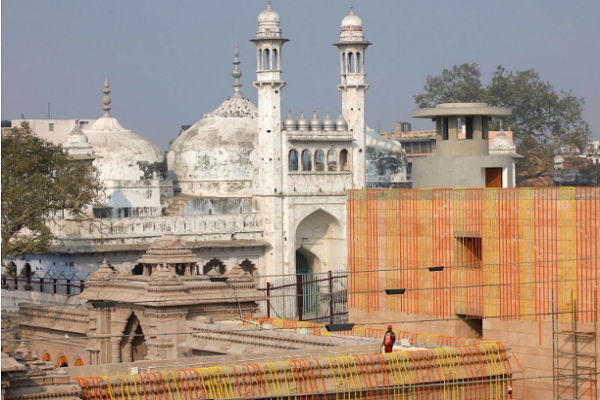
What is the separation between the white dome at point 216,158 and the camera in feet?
159

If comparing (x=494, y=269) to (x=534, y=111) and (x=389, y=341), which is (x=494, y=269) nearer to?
(x=389, y=341)

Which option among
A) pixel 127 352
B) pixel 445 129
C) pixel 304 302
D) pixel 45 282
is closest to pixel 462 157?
pixel 445 129

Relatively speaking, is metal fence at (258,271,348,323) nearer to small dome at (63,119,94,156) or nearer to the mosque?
the mosque

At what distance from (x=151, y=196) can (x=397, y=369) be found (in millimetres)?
27485

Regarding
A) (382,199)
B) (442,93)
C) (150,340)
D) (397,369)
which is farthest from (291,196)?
(442,93)

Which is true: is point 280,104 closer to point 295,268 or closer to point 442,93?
point 295,268

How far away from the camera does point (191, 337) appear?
25.0 m

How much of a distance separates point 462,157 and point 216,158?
20.3m

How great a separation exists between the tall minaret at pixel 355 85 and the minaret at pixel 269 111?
2810 mm

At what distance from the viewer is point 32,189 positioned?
3534 cm

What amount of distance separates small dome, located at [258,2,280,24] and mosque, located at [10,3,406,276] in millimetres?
32

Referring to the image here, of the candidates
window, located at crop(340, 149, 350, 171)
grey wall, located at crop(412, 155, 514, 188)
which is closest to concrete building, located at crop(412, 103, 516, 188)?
grey wall, located at crop(412, 155, 514, 188)

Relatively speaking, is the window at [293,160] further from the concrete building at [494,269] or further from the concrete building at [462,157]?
the concrete building at [462,157]

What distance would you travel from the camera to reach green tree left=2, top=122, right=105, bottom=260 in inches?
1383
